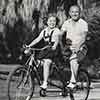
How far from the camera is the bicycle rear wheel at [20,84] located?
6.19 meters

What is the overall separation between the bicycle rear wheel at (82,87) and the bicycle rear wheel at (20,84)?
40.4 inches

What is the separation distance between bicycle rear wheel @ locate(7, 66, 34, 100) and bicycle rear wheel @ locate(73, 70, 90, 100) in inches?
40.4

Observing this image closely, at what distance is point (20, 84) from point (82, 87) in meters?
1.41

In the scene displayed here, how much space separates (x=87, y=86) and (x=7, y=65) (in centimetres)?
357

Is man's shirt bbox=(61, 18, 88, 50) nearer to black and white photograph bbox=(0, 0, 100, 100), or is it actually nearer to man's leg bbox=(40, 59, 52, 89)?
black and white photograph bbox=(0, 0, 100, 100)

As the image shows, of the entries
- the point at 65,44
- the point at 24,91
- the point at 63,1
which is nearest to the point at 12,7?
the point at 63,1

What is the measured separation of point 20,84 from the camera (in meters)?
6.36

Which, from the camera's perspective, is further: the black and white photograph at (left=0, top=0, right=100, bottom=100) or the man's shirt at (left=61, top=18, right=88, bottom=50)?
the man's shirt at (left=61, top=18, right=88, bottom=50)

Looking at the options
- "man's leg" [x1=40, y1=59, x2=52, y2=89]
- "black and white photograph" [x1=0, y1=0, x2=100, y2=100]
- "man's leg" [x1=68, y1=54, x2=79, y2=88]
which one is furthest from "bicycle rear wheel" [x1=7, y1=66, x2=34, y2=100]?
"man's leg" [x1=68, y1=54, x2=79, y2=88]

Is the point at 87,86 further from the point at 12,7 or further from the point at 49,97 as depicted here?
the point at 12,7

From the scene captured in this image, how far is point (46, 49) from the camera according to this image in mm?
6906

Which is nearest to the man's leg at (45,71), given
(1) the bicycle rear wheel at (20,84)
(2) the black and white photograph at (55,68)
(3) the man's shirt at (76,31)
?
(2) the black and white photograph at (55,68)

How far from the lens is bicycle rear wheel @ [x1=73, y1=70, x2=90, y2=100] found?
23.6 feet

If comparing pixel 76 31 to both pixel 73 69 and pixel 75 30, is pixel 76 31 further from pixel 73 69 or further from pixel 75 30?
pixel 73 69
